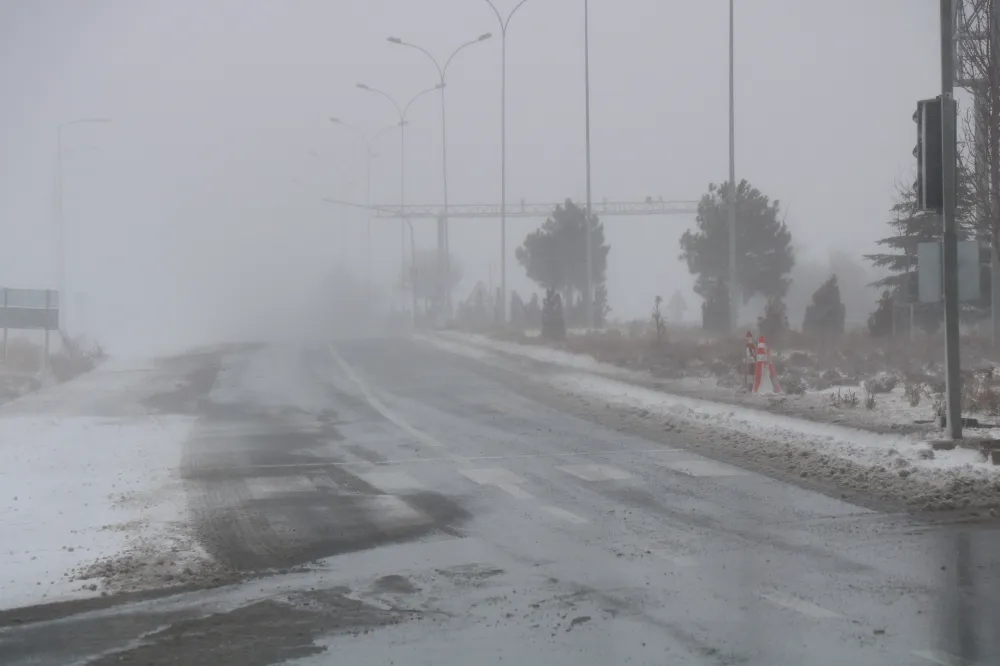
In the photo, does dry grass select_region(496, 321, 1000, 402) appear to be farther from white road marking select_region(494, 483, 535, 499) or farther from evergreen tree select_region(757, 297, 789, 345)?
white road marking select_region(494, 483, 535, 499)

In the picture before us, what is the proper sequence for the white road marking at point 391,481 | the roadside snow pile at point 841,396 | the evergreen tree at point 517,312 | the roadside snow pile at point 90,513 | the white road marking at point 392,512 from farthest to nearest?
the evergreen tree at point 517,312 < the roadside snow pile at point 841,396 < the white road marking at point 391,481 < the white road marking at point 392,512 < the roadside snow pile at point 90,513

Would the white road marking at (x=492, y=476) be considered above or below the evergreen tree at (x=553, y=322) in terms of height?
below

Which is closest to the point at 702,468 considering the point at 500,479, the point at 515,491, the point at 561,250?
the point at 500,479

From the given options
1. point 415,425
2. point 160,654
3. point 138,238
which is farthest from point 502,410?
point 138,238

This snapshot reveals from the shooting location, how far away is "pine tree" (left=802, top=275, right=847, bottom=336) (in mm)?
36919

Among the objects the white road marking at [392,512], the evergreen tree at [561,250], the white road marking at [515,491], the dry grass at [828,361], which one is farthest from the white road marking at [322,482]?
the evergreen tree at [561,250]

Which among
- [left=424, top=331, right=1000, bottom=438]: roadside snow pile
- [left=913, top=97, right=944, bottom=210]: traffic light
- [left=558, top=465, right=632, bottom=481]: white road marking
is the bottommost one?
[left=558, top=465, right=632, bottom=481]: white road marking

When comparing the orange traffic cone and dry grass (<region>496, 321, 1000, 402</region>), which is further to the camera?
the orange traffic cone

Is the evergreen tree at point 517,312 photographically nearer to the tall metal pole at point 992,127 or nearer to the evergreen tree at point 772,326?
the evergreen tree at point 772,326

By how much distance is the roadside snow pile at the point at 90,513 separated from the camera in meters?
8.07

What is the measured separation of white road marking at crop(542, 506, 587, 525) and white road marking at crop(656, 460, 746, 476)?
2.35 m

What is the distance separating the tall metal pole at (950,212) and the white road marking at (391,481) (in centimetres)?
599

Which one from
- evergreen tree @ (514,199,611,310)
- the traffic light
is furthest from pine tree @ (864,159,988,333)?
evergreen tree @ (514,199,611,310)

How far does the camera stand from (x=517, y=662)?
600 centimetres
